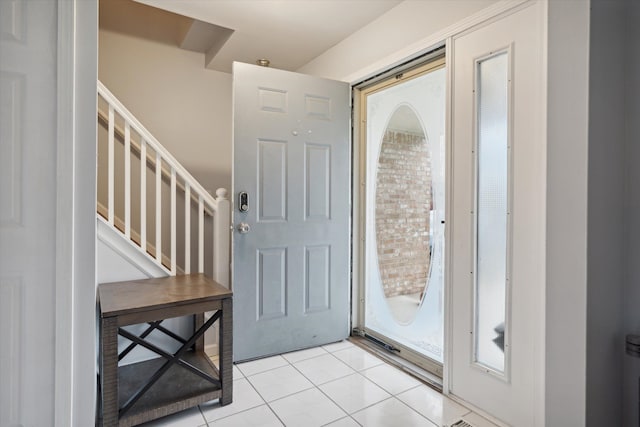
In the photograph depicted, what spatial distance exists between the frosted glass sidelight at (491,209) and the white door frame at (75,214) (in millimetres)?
1938

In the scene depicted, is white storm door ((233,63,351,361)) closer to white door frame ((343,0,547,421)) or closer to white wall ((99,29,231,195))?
white door frame ((343,0,547,421))

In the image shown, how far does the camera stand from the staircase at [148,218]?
2221mm

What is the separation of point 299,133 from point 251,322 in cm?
149

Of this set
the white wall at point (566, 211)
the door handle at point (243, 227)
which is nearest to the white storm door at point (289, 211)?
the door handle at point (243, 227)

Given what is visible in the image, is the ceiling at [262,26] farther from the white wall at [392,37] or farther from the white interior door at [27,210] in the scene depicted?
the white interior door at [27,210]

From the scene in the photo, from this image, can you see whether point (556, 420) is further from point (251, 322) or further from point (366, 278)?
point (251, 322)

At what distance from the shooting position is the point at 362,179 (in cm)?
299

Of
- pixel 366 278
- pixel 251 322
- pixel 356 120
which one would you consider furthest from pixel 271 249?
pixel 356 120

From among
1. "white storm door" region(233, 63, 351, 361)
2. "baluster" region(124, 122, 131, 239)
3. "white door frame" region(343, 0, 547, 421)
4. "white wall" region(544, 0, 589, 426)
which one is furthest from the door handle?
"white wall" region(544, 0, 589, 426)

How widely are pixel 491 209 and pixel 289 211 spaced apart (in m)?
1.44

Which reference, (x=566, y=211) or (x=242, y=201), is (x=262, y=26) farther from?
(x=566, y=211)

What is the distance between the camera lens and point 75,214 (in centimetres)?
149

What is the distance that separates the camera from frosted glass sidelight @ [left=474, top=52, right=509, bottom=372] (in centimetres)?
183

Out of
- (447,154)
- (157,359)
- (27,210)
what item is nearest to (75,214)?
(27,210)
